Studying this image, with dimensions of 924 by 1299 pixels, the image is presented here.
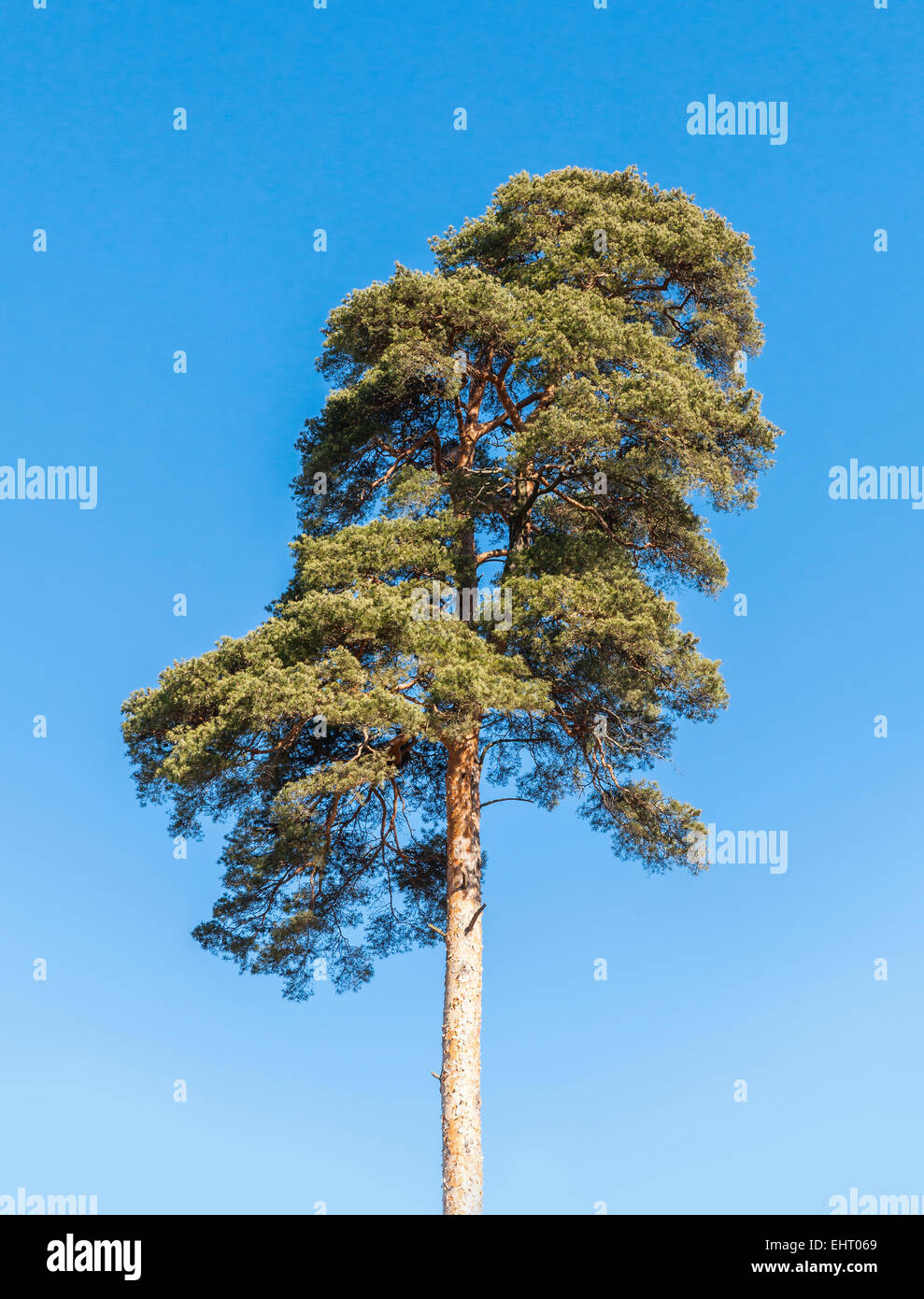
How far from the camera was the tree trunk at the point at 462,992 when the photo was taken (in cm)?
1377

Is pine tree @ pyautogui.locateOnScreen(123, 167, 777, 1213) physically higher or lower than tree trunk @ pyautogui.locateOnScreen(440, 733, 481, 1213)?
higher

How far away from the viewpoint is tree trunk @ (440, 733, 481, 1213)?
1377 cm

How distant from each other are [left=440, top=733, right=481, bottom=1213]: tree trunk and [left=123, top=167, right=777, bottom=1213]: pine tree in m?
0.03

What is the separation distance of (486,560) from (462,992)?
19.4 feet

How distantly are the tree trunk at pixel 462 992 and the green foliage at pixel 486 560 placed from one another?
0.93 meters

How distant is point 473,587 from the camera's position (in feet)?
54.0

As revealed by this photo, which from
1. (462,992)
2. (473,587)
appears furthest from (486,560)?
(462,992)

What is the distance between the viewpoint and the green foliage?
14719 millimetres

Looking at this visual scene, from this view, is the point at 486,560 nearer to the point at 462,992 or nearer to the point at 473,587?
the point at 473,587

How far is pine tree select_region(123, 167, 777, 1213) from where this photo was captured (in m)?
14.6

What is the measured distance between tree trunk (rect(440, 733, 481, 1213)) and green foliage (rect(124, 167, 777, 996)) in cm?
93

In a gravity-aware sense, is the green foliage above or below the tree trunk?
above
